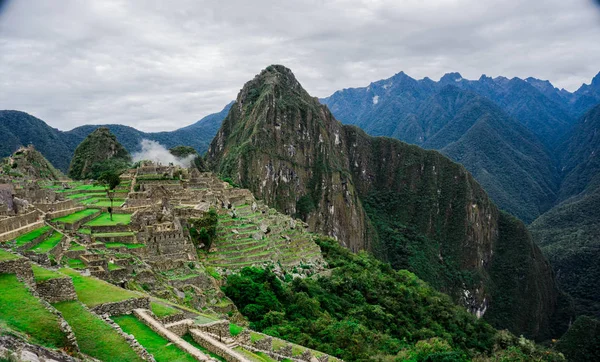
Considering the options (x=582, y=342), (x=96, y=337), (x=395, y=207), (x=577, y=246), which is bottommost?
(x=582, y=342)

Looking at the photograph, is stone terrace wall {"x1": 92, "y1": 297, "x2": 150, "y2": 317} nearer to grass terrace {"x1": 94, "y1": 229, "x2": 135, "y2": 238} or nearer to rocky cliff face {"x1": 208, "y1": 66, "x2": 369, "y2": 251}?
grass terrace {"x1": 94, "y1": 229, "x2": 135, "y2": 238}

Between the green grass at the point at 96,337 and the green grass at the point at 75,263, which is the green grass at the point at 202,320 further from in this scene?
the green grass at the point at 75,263

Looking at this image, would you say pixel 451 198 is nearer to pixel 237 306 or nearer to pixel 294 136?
pixel 294 136

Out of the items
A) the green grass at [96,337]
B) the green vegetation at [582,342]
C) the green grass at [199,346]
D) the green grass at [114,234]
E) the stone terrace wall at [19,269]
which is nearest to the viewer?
the green grass at [96,337]

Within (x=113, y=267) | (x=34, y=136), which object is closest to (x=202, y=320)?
(x=113, y=267)

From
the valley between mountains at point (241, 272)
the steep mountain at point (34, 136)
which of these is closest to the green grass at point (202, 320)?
the valley between mountains at point (241, 272)

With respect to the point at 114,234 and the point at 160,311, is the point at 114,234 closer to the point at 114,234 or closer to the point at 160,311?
the point at 114,234
